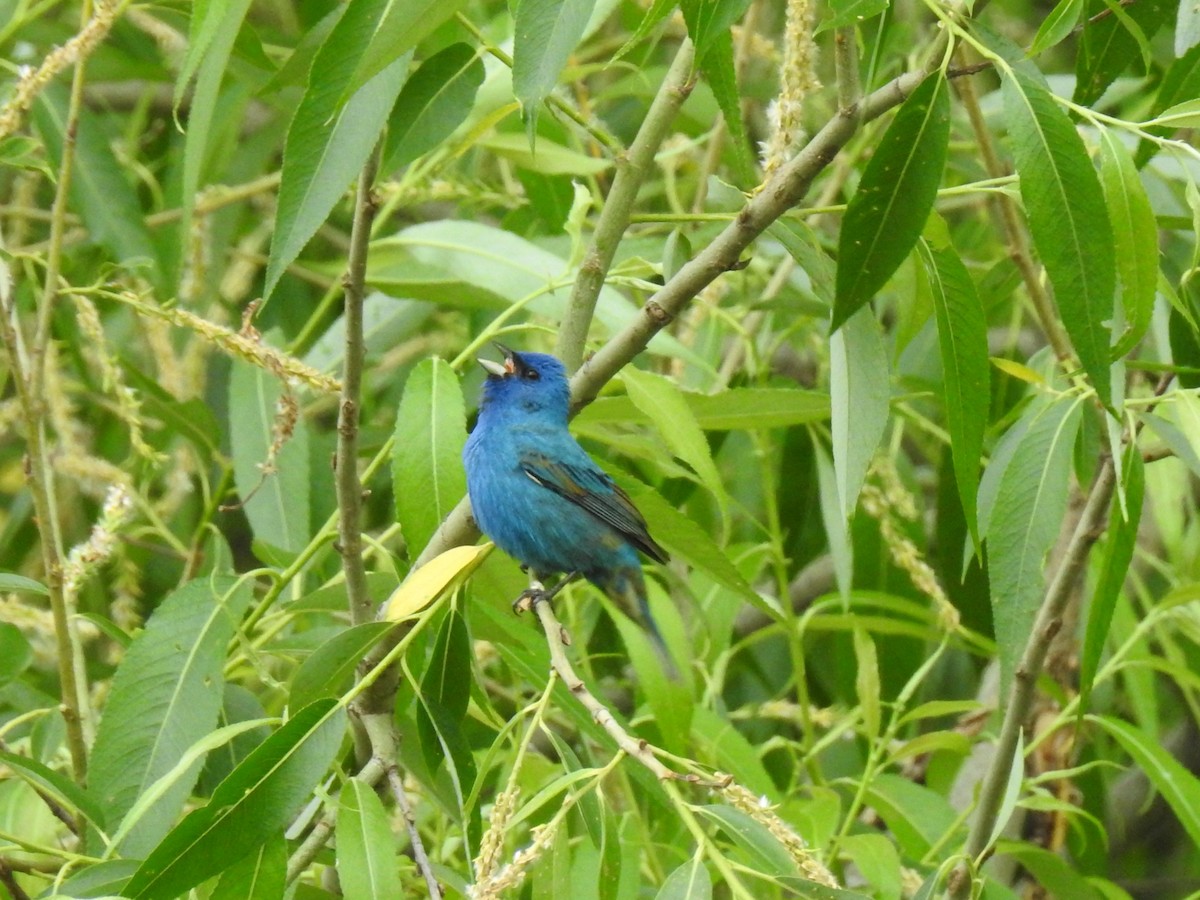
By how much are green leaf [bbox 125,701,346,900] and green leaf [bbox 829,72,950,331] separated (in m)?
0.84

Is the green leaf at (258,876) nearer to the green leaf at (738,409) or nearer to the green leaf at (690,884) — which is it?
the green leaf at (690,884)

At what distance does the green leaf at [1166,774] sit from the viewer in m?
3.12

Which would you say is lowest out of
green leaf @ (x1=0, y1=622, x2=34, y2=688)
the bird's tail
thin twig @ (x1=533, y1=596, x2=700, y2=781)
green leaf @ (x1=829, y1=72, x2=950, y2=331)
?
the bird's tail

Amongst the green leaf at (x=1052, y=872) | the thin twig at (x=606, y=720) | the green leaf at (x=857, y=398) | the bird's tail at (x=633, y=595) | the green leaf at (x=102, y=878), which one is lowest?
the green leaf at (x=1052, y=872)

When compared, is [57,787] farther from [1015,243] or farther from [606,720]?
[1015,243]

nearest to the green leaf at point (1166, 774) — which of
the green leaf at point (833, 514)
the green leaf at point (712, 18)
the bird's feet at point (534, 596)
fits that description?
the green leaf at point (833, 514)

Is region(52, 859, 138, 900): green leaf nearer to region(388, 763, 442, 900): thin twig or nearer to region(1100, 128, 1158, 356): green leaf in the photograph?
region(388, 763, 442, 900): thin twig

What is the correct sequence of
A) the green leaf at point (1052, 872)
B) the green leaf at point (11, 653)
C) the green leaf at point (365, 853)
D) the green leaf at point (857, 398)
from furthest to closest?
the green leaf at point (1052, 872), the green leaf at point (11, 653), the green leaf at point (857, 398), the green leaf at point (365, 853)

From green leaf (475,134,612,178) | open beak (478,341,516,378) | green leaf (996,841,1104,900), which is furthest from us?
open beak (478,341,516,378)

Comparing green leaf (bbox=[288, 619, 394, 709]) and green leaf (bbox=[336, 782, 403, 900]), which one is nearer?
green leaf (bbox=[336, 782, 403, 900])

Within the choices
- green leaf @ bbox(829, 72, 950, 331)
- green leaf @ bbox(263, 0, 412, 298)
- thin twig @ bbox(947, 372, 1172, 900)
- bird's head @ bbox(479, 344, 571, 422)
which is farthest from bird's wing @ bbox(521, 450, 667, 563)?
green leaf @ bbox(829, 72, 950, 331)

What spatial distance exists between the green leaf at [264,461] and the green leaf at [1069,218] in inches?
75.0

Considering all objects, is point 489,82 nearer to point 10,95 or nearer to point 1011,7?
point 10,95

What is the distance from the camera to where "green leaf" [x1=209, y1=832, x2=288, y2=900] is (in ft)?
6.56
